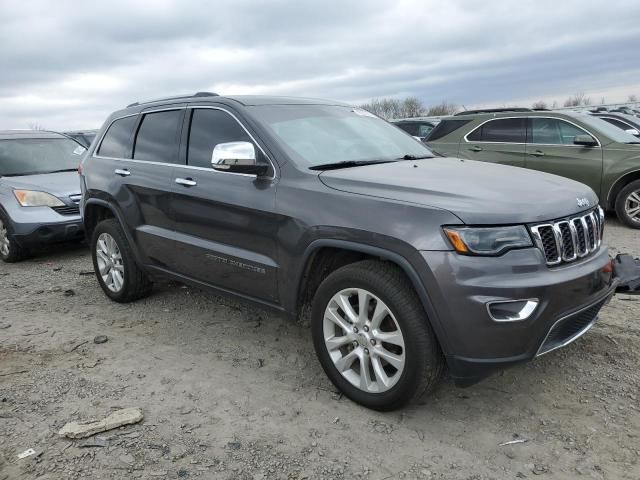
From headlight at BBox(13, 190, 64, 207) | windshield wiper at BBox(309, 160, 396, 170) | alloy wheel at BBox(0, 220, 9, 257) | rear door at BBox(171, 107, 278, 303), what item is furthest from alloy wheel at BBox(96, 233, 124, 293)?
alloy wheel at BBox(0, 220, 9, 257)

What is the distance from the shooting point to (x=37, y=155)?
7730 mm

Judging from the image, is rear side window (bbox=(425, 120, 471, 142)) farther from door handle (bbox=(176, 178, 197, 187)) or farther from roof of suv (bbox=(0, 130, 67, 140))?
door handle (bbox=(176, 178, 197, 187))

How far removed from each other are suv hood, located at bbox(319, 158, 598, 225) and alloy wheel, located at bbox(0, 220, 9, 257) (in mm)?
5394

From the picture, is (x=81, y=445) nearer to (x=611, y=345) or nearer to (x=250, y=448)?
(x=250, y=448)

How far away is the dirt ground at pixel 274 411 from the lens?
2.65 meters

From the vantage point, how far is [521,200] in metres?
2.79

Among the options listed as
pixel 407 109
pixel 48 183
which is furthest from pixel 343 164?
pixel 407 109

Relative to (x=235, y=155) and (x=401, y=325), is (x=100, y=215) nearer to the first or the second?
(x=235, y=155)

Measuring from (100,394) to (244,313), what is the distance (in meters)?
1.54

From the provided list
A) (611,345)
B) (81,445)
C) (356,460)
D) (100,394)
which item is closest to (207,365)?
(100,394)

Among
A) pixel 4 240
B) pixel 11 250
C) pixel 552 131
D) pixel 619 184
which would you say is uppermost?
pixel 552 131

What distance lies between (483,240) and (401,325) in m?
0.59

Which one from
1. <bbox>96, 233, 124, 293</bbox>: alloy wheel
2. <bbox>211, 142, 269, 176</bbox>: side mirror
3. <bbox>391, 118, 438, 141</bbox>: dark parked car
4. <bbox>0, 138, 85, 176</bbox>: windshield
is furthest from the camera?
<bbox>391, 118, 438, 141</bbox>: dark parked car

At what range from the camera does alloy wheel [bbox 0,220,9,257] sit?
22.5ft
